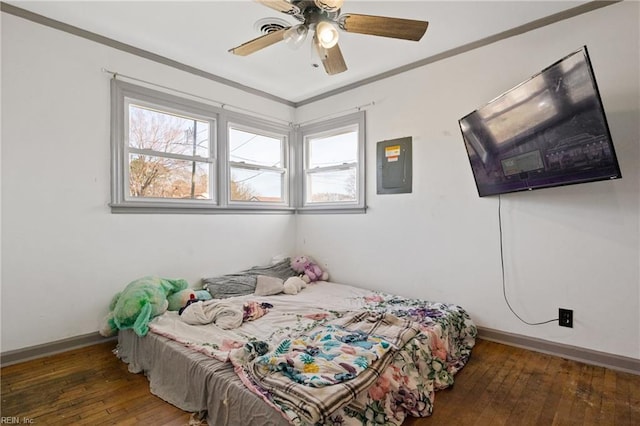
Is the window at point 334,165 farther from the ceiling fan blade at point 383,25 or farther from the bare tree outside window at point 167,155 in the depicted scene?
the ceiling fan blade at point 383,25

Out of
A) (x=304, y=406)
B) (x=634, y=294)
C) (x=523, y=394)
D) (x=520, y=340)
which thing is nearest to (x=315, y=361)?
(x=304, y=406)

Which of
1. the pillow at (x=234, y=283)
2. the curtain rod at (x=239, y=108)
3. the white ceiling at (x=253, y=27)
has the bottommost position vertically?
the pillow at (x=234, y=283)

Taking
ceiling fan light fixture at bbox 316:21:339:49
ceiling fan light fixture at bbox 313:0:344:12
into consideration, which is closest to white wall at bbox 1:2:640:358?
ceiling fan light fixture at bbox 316:21:339:49

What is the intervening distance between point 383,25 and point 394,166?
164 cm

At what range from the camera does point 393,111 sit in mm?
3309

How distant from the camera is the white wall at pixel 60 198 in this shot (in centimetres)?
226

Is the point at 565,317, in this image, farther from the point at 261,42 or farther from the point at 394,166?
the point at 261,42

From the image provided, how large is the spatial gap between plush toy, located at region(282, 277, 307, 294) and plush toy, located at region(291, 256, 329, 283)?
245 millimetres

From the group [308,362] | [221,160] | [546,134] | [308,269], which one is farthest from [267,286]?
[546,134]

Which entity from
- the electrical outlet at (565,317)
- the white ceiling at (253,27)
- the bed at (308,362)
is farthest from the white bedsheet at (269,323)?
the white ceiling at (253,27)

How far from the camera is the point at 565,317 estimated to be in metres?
2.37

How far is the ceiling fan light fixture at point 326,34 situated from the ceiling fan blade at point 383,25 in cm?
9

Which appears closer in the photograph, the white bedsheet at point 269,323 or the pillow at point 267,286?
the white bedsheet at point 269,323

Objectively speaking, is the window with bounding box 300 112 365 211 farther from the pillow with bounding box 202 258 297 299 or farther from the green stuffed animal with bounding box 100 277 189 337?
the green stuffed animal with bounding box 100 277 189 337
